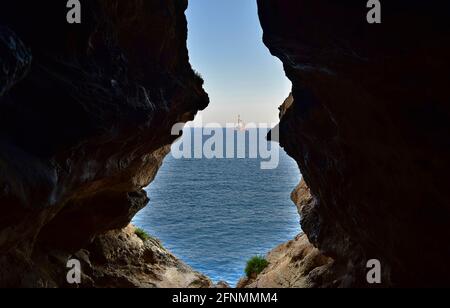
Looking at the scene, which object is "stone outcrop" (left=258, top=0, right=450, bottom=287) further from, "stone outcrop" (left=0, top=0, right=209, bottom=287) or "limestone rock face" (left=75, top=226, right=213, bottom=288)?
"limestone rock face" (left=75, top=226, right=213, bottom=288)

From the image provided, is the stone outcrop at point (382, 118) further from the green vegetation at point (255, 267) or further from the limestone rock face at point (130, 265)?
the limestone rock face at point (130, 265)

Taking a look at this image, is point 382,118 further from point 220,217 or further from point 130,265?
point 220,217

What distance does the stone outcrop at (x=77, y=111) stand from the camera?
11141mm

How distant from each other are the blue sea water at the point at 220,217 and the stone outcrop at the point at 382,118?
98.1 feet

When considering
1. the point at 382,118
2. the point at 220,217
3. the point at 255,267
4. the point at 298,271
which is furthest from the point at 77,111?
Answer: the point at 220,217

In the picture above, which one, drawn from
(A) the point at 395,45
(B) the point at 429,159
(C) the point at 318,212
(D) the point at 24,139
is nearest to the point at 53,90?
(D) the point at 24,139

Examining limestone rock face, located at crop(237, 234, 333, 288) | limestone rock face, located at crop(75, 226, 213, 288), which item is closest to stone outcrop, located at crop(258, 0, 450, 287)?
limestone rock face, located at crop(237, 234, 333, 288)

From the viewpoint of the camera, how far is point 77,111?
13.1 metres

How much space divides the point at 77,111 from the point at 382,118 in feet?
31.7

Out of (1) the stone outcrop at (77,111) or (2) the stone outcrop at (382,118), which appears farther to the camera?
(1) the stone outcrop at (77,111)

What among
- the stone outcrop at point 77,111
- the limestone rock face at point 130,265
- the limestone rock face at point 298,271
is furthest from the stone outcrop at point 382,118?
the limestone rock face at point 130,265

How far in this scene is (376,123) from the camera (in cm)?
1305

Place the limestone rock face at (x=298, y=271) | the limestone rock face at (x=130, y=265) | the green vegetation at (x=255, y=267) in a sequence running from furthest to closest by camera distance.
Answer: the green vegetation at (x=255, y=267)
the limestone rock face at (x=130, y=265)
the limestone rock face at (x=298, y=271)
